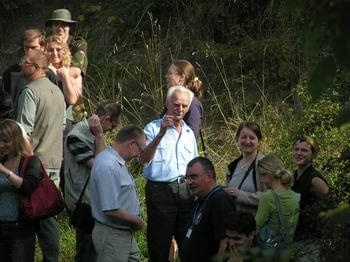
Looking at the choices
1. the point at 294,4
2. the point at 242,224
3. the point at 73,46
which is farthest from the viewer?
the point at 73,46

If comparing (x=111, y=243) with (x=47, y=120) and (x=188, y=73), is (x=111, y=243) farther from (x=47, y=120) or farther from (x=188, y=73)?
(x=188, y=73)

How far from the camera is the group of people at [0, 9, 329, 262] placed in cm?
757

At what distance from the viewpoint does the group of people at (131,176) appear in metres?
7.57

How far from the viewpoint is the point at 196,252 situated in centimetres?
736

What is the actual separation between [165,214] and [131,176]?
3.07 feet

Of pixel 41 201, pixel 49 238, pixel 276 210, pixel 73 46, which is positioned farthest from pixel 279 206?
pixel 73 46

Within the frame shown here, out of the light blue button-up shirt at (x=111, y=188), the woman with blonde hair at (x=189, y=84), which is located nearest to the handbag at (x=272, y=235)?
the light blue button-up shirt at (x=111, y=188)

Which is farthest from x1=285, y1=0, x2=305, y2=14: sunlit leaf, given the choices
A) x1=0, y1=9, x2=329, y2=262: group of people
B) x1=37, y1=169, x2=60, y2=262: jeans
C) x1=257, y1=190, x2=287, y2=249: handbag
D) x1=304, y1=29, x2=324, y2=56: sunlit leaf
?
x1=37, y1=169, x2=60, y2=262: jeans

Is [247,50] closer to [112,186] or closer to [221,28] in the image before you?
[221,28]

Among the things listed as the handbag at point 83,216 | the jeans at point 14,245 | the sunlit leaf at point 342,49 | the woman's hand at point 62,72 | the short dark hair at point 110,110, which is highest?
the sunlit leaf at point 342,49

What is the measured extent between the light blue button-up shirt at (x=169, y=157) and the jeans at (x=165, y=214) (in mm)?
90

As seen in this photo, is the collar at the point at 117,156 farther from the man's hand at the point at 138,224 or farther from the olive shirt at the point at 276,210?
the olive shirt at the point at 276,210

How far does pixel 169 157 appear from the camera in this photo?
9.12 m

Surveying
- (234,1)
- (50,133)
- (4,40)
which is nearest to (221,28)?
(234,1)
